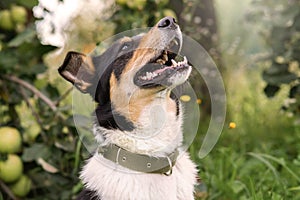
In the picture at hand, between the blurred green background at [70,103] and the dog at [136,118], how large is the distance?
1.73 feet

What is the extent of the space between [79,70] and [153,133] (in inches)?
20.2

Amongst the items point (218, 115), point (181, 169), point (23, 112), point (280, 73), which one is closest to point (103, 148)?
point (181, 169)

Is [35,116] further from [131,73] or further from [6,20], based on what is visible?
[131,73]

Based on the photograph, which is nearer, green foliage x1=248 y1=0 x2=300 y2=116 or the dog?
the dog

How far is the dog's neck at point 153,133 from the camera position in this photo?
117 inches

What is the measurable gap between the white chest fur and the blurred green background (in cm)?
51

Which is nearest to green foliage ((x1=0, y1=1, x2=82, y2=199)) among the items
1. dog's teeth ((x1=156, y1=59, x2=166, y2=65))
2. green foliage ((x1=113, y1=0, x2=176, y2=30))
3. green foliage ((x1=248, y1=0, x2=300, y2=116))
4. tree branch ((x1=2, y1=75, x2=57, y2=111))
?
tree branch ((x1=2, y1=75, x2=57, y2=111))

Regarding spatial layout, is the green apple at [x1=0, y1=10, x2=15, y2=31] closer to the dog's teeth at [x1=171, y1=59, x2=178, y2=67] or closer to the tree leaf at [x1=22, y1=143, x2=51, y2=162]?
the tree leaf at [x1=22, y1=143, x2=51, y2=162]

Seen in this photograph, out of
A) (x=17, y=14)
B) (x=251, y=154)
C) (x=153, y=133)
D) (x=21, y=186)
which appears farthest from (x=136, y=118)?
(x=17, y=14)

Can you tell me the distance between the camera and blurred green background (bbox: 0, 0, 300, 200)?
3902 mm

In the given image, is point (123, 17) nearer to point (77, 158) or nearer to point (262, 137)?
point (77, 158)

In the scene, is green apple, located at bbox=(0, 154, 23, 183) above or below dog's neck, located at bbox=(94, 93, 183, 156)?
below

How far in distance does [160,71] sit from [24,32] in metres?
1.60

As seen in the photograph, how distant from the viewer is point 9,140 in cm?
391
